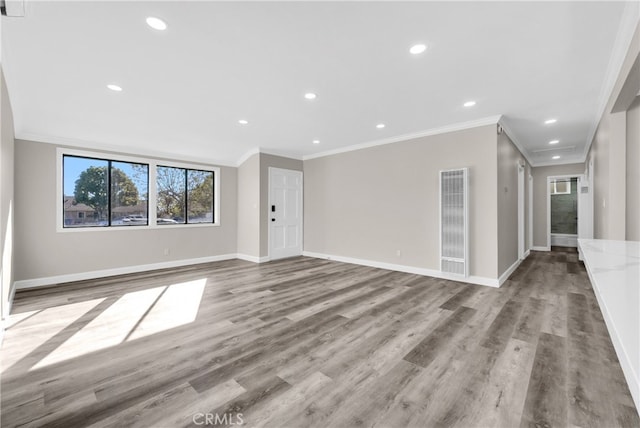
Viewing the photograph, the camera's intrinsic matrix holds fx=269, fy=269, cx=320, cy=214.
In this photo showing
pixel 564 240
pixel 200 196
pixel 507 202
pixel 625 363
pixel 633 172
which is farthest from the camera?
pixel 564 240

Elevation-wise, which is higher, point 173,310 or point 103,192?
point 103,192

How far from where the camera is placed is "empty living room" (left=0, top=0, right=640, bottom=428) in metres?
1.69

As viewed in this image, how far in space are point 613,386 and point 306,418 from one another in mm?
2014

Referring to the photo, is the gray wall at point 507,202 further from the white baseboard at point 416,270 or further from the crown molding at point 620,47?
the crown molding at point 620,47

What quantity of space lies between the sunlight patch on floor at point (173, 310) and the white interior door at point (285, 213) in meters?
2.30

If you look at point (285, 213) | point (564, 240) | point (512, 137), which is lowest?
point (564, 240)

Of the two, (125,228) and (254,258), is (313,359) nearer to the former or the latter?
(254,258)

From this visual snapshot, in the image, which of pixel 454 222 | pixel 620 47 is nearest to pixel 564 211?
pixel 454 222

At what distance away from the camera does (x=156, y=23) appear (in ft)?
6.64

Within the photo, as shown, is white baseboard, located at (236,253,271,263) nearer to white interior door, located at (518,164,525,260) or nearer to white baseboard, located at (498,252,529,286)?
white baseboard, located at (498,252,529,286)

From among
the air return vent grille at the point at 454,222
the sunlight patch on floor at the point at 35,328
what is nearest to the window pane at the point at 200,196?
the sunlight patch on floor at the point at 35,328

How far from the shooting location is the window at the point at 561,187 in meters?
9.36

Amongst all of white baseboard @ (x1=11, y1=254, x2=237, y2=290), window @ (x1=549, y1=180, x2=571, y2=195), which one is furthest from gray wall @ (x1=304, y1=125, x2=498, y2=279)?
window @ (x1=549, y1=180, x2=571, y2=195)

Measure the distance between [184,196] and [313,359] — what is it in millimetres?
5012
